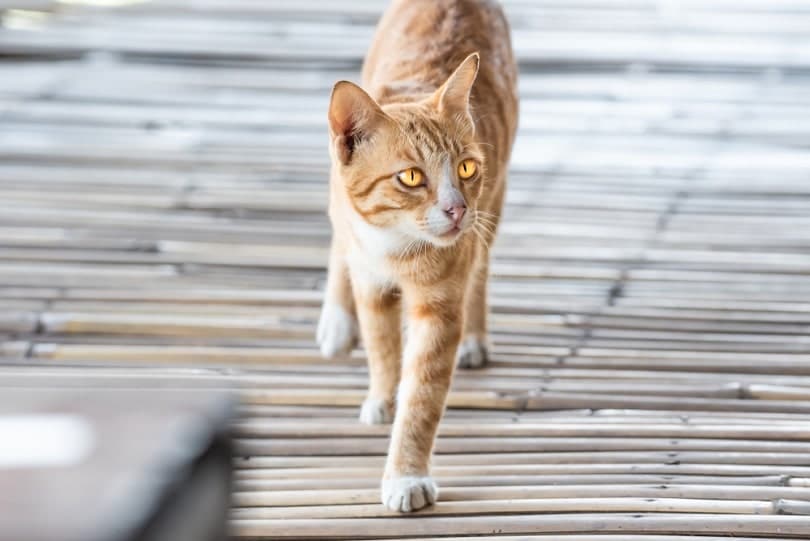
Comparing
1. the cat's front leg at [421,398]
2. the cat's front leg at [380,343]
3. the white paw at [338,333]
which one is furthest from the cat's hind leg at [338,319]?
the cat's front leg at [421,398]

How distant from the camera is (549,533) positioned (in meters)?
2.29

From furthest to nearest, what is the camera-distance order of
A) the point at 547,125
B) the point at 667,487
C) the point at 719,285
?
the point at 547,125 → the point at 719,285 → the point at 667,487

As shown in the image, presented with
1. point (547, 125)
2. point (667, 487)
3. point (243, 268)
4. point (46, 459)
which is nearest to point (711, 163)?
point (547, 125)

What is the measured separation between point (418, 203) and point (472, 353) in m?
0.73

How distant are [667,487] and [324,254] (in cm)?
144

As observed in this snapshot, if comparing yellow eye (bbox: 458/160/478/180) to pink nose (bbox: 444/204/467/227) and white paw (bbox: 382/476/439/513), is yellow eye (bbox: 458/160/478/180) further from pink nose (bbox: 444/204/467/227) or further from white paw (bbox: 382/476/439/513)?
white paw (bbox: 382/476/439/513)

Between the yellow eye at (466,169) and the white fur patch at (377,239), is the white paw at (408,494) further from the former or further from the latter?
the yellow eye at (466,169)

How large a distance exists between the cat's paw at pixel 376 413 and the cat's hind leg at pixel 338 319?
283mm

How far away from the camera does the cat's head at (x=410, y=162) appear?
2.34 meters

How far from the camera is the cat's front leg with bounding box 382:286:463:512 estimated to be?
2.40 m

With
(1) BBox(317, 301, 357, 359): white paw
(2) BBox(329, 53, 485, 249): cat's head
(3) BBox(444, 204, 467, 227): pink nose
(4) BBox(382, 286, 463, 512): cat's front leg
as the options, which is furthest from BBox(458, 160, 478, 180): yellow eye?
(1) BBox(317, 301, 357, 359): white paw

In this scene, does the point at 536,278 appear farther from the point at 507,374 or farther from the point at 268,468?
the point at 268,468

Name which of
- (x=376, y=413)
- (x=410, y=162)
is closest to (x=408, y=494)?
(x=376, y=413)

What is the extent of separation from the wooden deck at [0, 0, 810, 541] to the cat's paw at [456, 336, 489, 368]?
1.1 inches
